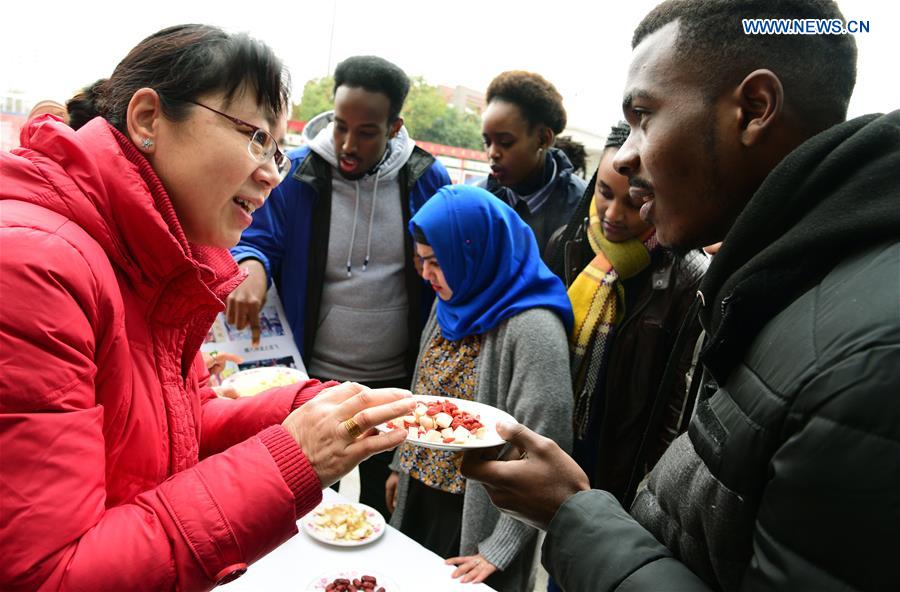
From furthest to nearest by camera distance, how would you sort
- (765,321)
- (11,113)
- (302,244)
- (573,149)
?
(573,149) → (302,244) → (11,113) → (765,321)

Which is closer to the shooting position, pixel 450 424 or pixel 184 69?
pixel 184 69

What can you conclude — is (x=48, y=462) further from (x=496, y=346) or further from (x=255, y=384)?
(x=496, y=346)

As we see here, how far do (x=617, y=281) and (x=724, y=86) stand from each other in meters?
1.35

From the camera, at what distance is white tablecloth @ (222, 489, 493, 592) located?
5.35 feet

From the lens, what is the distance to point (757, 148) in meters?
0.99

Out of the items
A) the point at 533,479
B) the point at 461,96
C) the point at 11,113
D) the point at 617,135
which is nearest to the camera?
the point at 533,479

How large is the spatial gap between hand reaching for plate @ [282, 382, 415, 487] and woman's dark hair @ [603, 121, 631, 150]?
5.68 ft

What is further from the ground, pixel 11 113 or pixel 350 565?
pixel 11 113

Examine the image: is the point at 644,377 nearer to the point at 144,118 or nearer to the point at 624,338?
the point at 624,338

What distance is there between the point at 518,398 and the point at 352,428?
3.61 feet

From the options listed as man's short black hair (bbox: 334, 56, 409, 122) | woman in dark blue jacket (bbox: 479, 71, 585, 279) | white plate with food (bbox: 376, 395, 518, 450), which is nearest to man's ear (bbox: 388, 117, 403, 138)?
man's short black hair (bbox: 334, 56, 409, 122)

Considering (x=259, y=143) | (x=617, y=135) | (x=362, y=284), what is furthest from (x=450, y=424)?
(x=617, y=135)

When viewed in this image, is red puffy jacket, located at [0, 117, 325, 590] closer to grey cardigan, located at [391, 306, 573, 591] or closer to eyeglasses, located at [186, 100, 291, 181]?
eyeglasses, located at [186, 100, 291, 181]

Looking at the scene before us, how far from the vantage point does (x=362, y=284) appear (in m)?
2.90
